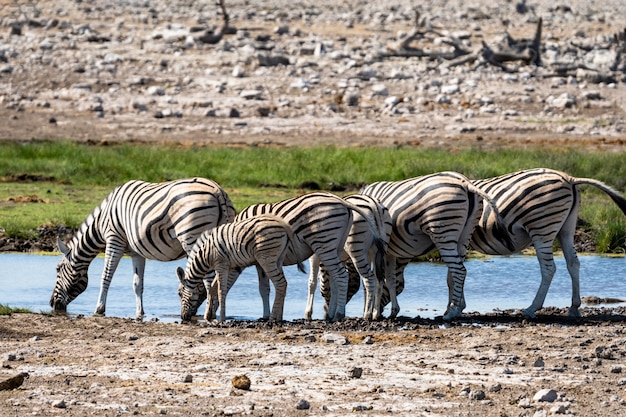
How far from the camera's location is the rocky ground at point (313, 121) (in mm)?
7941

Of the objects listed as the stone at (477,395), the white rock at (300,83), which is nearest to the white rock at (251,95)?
the white rock at (300,83)

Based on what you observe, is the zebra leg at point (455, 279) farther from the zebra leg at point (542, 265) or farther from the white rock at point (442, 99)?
the white rock at point (442, 99)

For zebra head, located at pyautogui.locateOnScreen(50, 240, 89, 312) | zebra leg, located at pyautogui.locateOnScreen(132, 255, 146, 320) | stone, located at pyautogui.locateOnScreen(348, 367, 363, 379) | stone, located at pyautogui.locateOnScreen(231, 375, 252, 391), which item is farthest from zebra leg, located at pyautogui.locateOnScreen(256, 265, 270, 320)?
stone, located at pyautogui.locateOnScreen(231, 375, 252, 391)

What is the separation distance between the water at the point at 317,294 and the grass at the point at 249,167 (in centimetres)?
288

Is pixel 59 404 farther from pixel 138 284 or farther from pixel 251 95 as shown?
pixel 251 95

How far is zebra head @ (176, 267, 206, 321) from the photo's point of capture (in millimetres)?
11516

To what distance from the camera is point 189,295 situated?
38.0ft

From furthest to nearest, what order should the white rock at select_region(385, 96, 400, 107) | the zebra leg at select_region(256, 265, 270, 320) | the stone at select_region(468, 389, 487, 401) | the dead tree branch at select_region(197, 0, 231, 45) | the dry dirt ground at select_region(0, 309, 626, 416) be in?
the dead tree branch at select_region(197, 0, 231, 45)
the white rock at select_region(385, 96, 400, 107)
the zebra leg at select_region(256, 265, 270, 320)
the stone at select_region(468, 389, 487, 401)
the dry dirt ground at select_region(0, 309, 626, 416)

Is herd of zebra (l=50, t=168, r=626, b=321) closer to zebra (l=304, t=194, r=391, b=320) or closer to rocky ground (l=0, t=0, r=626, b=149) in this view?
zebra (l=304, t=194, r=391, b=320)

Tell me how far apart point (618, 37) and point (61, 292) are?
24005mm

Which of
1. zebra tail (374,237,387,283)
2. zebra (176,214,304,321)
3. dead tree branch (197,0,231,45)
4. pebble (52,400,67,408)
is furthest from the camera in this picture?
dead tree branch (197,0,231,45)

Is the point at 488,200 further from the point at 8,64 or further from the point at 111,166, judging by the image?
the point at 8,64

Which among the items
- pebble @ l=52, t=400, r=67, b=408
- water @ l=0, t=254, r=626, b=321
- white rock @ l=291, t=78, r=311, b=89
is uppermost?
white rock @ l=291, t=78, r=311, b=89

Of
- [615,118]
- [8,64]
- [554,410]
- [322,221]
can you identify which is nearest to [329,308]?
[322,221]
